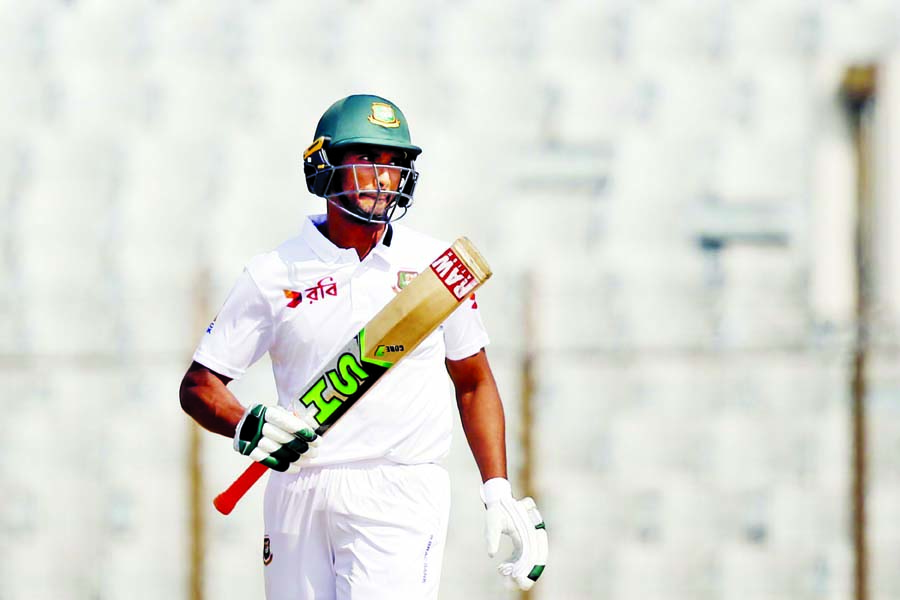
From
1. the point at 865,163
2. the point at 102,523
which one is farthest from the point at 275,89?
the point at 865,163

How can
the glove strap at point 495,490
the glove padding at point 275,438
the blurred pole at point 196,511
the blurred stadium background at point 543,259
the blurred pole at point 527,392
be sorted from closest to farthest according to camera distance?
the glove padding at point 275,438 < the glove strap at point 495,490 < the blurred pole at point 527,392 < the blurred pole at point 196,511 < the blurred stadium background at point 543,259

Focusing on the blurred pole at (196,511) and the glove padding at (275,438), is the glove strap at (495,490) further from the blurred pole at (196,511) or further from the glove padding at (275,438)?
the blurred pole at (196,511)

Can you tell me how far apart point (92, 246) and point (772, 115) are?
256cm

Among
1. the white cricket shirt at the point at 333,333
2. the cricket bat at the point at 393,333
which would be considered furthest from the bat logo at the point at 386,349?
the white cricket shirt at the point at 333,333

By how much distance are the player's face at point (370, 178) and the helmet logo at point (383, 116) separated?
0.05 metres

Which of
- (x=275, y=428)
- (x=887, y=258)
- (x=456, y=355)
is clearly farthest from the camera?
(x=887, y=258)

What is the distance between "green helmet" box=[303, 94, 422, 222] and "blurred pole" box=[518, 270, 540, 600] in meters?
1.66

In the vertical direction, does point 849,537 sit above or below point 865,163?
below

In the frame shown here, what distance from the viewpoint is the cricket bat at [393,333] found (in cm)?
260

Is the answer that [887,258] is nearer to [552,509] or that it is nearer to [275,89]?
[552,509]

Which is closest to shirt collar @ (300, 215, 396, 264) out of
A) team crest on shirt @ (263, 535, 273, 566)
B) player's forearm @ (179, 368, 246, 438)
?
player's forearm @ (179, 368, 246, 438)

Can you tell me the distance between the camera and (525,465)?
4.55 meters

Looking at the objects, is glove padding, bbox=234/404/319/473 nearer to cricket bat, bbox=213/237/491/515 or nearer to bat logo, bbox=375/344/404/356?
cricket bat, bbox=213/237/491/515

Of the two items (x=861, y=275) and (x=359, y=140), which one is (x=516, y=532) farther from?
(x=861, y=275)
